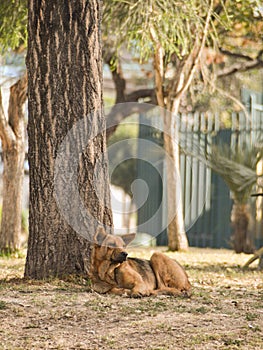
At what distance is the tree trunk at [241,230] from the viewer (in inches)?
552

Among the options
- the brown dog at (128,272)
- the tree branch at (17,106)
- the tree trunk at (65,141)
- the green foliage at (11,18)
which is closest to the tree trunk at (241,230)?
the tree branch at (17,106)

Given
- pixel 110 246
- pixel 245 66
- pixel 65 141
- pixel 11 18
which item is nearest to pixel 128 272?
pixel 110 246

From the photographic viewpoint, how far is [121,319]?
593 centimetres

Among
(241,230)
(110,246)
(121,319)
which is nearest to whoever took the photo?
(121,319)

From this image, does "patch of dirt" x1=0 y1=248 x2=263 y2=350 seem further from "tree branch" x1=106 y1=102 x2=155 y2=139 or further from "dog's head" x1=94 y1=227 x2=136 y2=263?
"tree branch" x1=106 y1=102 x2=155 y2=139

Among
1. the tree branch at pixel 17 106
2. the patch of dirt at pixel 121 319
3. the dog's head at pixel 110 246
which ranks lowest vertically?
the patch of dirt at pixel 121 319

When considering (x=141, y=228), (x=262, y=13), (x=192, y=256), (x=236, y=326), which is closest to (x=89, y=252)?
(x=236, y=326)

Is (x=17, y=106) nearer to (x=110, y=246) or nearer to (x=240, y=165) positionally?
(x=240, y=165)

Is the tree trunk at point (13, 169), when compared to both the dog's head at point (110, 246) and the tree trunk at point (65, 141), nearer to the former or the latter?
the tree trunk at point (65, 141)

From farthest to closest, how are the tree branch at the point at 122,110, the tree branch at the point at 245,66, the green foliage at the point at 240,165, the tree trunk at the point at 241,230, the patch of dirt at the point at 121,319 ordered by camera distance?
the tree branch at the point at 245,66 → the tree branch at the point at 122,110 → the tree trunk at the point at 241,230 → the green foliage at the point at 240,165 → the patch of dirt at the point at 121,319

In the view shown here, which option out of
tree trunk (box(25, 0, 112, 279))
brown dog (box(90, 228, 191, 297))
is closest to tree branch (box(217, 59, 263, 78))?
tree trunk (box(25, 0, 112, 279))

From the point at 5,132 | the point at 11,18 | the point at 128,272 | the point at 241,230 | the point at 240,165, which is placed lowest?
the point at 241,230

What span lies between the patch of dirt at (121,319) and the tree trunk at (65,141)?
418mm

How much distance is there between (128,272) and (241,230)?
775 cm
